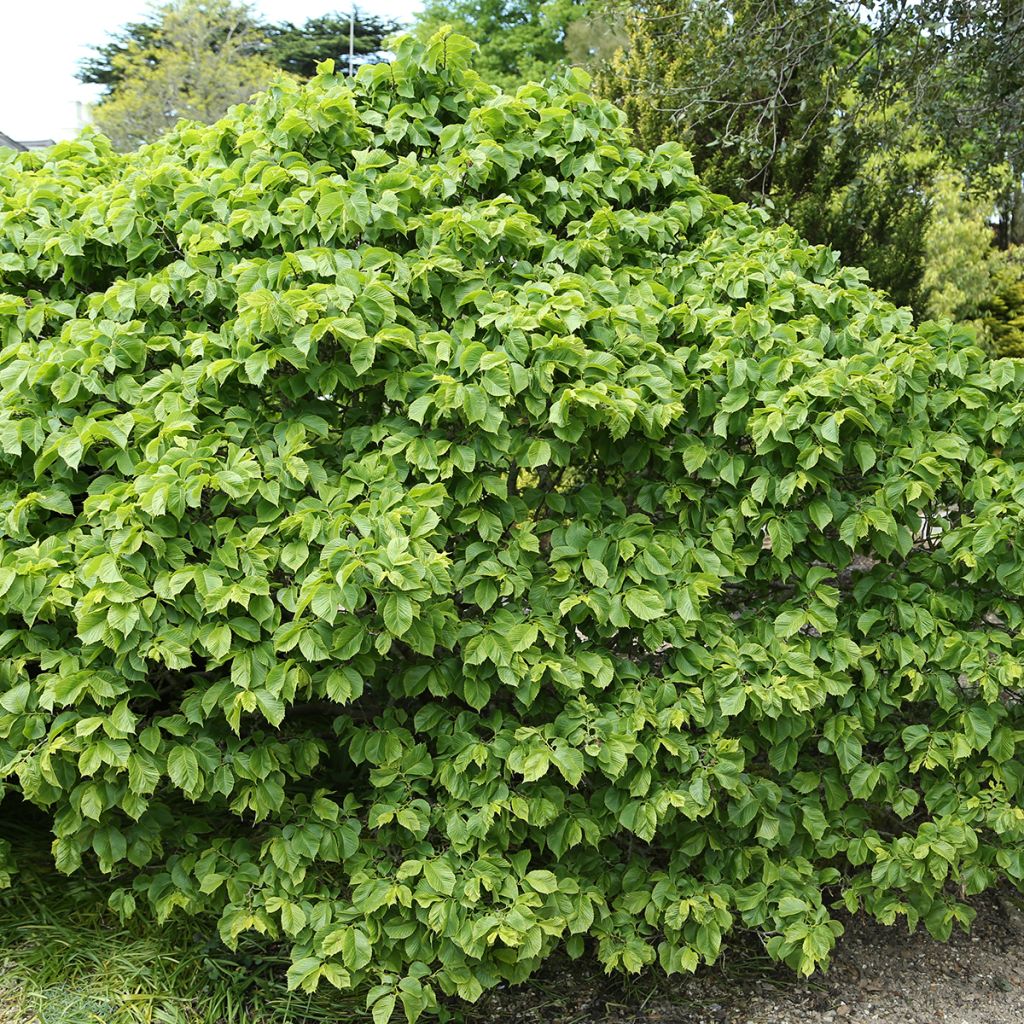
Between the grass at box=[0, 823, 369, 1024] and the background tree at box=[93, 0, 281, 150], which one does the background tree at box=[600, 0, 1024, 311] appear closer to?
the grass at box=[0, 823, 369, 1024]

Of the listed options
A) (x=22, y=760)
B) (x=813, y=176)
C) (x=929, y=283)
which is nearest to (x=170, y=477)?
(x=22, y=760)

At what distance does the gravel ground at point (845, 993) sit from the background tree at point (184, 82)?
24.2 meters

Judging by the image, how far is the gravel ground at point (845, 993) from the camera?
3.06 meters

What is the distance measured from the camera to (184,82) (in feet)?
80.5

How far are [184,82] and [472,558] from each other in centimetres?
2556

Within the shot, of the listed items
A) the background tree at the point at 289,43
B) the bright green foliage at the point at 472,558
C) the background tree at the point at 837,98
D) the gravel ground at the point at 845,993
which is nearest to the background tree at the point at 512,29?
the background tree at the point at 289,43

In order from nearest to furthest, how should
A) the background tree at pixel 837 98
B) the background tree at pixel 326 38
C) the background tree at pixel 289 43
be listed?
1. the background tree at pixel 837 98
2. the background tree at pixel 289 43
3. the background tree at pixel 326 38

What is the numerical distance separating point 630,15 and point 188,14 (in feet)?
73.6

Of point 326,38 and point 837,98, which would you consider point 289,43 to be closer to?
point 326,38

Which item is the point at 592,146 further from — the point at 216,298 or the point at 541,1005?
the point at 541,1005

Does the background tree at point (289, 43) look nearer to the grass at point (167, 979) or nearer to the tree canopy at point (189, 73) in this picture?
the tree canopy at point (189, 73)

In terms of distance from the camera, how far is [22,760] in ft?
8.30

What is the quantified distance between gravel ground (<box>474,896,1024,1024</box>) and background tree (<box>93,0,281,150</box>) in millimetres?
24198

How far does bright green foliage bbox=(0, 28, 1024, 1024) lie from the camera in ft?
8.32
